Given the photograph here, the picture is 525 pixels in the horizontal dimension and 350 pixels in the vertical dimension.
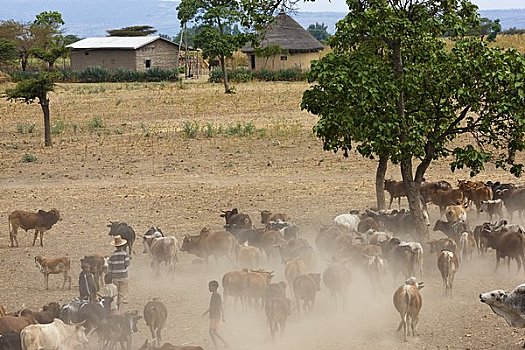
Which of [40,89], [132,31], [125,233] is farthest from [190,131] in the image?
[132,31]

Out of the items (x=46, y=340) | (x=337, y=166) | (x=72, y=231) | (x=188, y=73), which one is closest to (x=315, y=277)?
(x=46, y=340)

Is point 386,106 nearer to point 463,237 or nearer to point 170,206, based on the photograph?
point 463,237

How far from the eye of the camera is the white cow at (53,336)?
10.1 metres

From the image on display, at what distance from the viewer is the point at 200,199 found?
2162 centimetres

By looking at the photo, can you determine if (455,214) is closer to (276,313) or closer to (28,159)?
(276,313)

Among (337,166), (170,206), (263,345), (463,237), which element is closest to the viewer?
(263,345)

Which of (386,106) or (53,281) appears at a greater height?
(386,106)

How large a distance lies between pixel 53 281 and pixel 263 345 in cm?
514

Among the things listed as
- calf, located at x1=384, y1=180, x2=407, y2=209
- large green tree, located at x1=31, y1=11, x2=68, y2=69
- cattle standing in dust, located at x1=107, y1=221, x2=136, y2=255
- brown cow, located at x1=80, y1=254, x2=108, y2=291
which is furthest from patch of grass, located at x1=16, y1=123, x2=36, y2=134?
large green tree, located at x1=31, y1=11, x2=68, y2=69

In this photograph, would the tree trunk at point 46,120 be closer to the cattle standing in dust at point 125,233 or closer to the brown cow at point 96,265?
the cattle standing in dust at point 125,233

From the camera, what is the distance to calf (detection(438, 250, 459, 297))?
13.5 m

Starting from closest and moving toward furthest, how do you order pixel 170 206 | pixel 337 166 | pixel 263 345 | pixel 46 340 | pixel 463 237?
1. pixel 46 340
2. pixel 263 345
3. pixel 463 237
4. pixel 170 206
5. pixel 337 166

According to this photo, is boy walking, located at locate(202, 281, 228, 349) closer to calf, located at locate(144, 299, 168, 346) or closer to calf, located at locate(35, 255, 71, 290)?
calf, located at locate(144, 299, 168, 346)

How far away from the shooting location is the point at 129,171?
25469 millimetres
